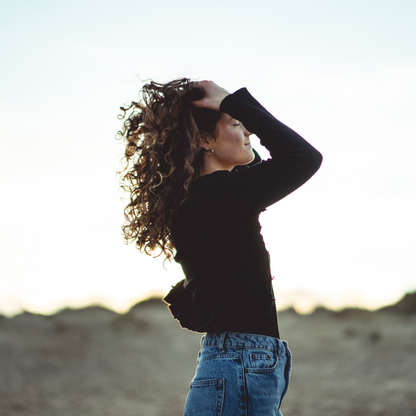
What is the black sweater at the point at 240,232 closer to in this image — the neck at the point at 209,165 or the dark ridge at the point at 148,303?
the neck at the point at 209,165

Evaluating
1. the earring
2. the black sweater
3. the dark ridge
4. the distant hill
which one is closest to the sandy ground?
the dark ridge

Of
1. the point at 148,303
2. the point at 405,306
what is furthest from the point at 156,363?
the point at 405,306

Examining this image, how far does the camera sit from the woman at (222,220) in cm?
167

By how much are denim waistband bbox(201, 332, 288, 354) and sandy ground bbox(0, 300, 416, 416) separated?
28.9 ft

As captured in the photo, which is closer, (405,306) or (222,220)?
(222,220)

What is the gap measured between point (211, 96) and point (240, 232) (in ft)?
2.21

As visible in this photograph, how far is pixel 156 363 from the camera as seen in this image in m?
17.2

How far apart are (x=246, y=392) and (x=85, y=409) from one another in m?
10.4

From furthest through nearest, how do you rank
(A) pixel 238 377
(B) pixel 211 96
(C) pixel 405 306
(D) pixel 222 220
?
(C) pixel 405 306 < (B) pixel 211 96 < (D) pixel 222 220 < (A) pixel 238 377

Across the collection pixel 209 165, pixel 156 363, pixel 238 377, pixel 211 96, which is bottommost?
pixel 238 377

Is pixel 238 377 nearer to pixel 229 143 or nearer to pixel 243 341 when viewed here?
pixel 243 341

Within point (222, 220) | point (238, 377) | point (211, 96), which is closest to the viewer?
point (238, 377)

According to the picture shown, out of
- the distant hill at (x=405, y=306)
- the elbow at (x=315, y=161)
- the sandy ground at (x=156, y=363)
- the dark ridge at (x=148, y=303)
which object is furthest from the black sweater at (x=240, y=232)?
the dark ridge at (x=148, y=303)

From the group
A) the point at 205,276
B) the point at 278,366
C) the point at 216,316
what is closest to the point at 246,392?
the point at 278,366
